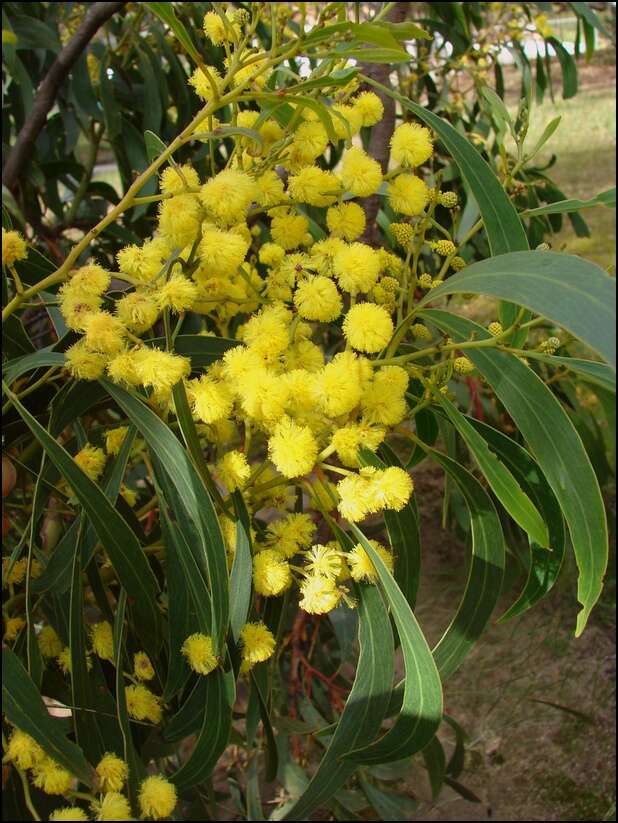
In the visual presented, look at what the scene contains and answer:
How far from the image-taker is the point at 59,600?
71cm

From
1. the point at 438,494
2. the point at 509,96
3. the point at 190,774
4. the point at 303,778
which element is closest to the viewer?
the point at 190,774

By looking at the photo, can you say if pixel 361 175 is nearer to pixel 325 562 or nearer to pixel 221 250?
pixel 221 250

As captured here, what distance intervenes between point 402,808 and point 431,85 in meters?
1.54

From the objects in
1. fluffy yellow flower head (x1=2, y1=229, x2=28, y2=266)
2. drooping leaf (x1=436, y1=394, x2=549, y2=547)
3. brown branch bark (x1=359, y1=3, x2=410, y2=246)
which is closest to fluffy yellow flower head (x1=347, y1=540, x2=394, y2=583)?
drooping leaf (x1=436, y1=394, x2=549, y2=547)

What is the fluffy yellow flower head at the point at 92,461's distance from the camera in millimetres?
701

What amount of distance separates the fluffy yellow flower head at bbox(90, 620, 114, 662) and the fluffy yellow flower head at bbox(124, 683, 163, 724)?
40 millimetres

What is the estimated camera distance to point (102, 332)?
1.74 feet

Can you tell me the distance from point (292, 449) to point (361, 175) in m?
0.22

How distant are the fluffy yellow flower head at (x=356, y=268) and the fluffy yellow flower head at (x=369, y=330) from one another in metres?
0.02

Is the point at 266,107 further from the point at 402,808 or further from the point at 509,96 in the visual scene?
the point at 509,96

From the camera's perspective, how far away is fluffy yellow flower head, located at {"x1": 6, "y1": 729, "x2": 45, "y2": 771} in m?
0.56

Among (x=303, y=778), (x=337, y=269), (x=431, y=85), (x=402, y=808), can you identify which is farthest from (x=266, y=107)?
(x=431, y=85)

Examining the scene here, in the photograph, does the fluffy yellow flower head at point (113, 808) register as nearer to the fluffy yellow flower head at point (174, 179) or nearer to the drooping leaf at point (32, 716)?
the drooping leaf at point (32, 716)

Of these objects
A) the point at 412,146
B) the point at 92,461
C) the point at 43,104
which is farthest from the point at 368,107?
the point at 43,104
